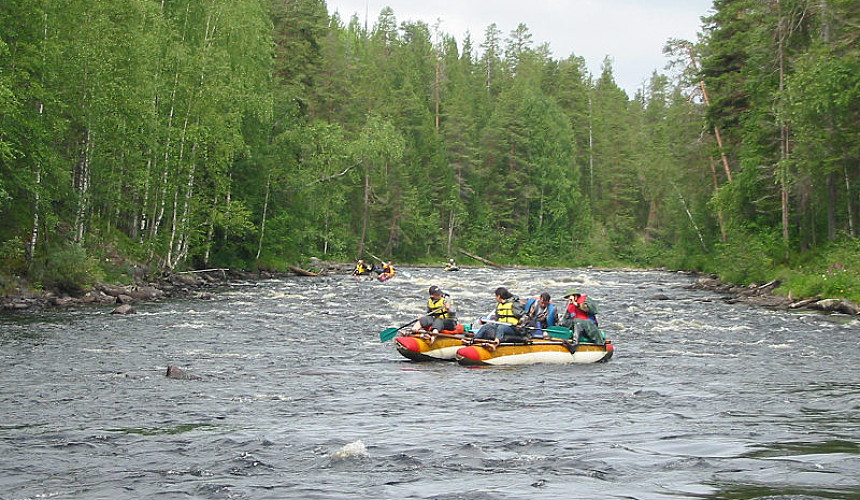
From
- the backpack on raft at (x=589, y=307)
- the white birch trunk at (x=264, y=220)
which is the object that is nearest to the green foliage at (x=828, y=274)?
the backpack on raft at (x=589, y=307)

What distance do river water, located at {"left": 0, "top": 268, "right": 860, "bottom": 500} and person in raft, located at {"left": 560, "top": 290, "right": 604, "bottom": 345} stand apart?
2.13ft

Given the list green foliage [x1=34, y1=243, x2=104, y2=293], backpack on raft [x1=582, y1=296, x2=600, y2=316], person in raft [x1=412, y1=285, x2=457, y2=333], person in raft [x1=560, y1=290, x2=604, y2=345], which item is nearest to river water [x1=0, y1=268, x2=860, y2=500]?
person in raft [x1=560, y1=290, x2=604, y2=345]

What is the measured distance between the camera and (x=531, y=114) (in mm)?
73062

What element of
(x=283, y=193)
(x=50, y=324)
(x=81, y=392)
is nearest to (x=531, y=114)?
(x=283, y=193)

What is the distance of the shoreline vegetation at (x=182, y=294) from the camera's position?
23078 millimetres

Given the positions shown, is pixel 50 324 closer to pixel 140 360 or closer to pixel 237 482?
pixel 140 360

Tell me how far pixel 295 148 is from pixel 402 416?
33.4 m

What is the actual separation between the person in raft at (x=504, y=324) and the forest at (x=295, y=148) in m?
12.8

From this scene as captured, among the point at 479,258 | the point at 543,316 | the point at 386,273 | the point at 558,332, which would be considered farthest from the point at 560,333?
the point at 479,258

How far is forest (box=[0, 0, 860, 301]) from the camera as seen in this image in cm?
2456

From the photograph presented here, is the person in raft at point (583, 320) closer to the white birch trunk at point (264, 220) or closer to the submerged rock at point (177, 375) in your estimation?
the submerged rock at point (177, 375)

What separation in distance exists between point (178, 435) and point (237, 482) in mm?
2133

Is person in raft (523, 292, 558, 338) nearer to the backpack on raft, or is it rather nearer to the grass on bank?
the backpack on raft

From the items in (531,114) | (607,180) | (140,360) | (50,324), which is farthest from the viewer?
(607,180)
